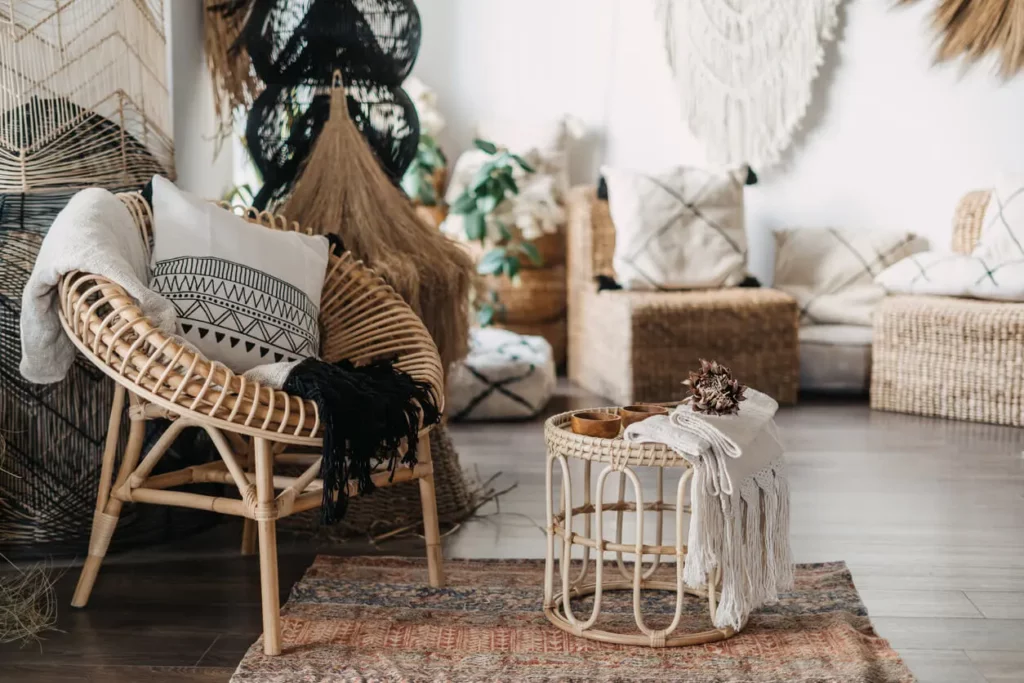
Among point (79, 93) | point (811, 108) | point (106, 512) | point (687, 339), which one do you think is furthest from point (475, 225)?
point (106, 512)

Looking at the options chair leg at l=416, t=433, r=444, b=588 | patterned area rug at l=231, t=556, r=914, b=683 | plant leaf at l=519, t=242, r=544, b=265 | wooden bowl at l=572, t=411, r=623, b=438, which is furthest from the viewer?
plant leaf at l=519, t=242, r=544, b=265

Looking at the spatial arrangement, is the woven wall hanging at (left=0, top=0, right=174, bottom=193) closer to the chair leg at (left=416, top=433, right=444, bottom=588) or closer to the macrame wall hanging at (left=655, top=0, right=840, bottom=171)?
the chair leg at (left=416, top=433, right=444, bottom=588)

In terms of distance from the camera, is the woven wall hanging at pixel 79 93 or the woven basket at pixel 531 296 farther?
the woven basket at pixel 531 296

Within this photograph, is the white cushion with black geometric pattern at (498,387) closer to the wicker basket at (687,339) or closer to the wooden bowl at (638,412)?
the wicker basket at (687,339)

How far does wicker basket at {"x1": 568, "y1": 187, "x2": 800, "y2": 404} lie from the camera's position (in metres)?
3.79

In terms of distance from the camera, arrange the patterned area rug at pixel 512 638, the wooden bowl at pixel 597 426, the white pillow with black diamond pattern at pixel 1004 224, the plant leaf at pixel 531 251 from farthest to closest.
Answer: the plant leaf at pixel 531 251 → the white pillow with black diamond pattern at pixel 1004 224 → the wooden bowl at pixel 597 426 → the patterned area rug at pixel 512 638

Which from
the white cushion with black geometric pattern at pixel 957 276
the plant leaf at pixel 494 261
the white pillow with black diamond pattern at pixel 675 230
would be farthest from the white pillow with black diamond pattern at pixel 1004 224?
the plant leaf at pixel 494 261

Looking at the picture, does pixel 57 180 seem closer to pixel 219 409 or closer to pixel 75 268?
pixel 75 268

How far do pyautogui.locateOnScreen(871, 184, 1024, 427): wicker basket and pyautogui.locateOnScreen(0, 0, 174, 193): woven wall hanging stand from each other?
247 cm

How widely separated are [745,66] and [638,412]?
2976 millimetres

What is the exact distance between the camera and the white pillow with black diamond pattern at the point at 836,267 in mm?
4176

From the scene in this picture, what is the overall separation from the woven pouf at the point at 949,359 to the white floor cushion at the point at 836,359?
0.16 metres

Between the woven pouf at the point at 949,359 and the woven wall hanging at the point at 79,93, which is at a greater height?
the woven wall hanging at the point at 79,93

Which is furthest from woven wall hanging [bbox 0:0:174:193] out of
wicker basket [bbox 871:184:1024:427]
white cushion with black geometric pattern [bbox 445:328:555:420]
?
wicker basket [bbox 871:184:1024:427]
